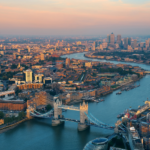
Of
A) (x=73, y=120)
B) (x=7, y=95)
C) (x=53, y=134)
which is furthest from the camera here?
(x=7, y=95)

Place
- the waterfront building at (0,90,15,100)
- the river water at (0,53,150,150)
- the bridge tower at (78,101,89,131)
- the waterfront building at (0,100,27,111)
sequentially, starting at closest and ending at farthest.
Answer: the river water at (0,53,150,150) < the bridge tower at (78,101,89,131) < the waterfront building at (0,100,27,111) < the waterfront building at (0,90,15,100)

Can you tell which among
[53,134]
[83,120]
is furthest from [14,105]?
[83,120]

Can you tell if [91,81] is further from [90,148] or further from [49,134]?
[90,148]

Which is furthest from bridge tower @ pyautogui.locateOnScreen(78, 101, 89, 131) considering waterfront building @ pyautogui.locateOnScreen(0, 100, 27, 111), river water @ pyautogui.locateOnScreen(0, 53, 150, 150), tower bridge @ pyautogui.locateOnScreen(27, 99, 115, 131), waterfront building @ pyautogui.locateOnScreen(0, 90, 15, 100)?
waterfront building @ pyautogui.locateOnScreen(0, 90, 15, 100)

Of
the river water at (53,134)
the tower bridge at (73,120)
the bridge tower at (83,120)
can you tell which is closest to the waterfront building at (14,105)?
the tower bridge at (73,120)

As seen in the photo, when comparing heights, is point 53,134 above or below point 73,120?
below

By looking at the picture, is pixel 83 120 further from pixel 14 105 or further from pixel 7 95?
pixel 7 95

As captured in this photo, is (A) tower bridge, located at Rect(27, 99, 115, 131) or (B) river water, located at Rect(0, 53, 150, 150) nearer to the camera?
(B) river water, located at Rect(0, 53, 150, 150)

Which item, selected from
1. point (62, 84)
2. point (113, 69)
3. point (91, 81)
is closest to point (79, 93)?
point (62, 84)

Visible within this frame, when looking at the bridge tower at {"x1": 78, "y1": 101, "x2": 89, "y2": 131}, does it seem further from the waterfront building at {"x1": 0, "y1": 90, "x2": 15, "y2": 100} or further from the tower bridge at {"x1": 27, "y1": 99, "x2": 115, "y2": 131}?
the waterfront building at {"x1": 0, "y1": 90, "x2": 15, "y2": 100}

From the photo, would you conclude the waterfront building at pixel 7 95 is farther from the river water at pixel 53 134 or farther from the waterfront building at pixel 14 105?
the river water at pixel 53 134

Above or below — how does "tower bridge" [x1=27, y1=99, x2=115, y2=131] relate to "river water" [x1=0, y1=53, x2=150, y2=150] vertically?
above
